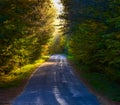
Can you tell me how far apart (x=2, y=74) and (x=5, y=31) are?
11.1 m

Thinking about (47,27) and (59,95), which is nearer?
(59,95)

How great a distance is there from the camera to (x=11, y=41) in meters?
28.8

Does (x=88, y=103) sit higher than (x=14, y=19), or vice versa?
(x=14, y=19)

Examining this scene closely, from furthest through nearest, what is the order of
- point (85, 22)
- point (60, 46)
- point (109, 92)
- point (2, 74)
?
point (60, 46) → point (2, 74) → point (85, 22) → point (109, 92)

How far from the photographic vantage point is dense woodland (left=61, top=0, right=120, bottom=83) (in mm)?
22469

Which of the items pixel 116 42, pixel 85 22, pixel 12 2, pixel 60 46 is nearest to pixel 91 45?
pixel 85 22

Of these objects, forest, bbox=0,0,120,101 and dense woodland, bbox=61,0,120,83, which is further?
forest, bbox=0,0,120,101

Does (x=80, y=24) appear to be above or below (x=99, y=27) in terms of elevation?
above

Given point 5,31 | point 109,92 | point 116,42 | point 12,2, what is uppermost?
point 12,2

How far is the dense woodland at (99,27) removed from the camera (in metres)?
22.5

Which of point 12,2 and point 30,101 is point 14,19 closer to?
point 12,2

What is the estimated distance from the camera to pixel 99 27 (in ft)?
92.4

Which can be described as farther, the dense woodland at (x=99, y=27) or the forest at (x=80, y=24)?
the forest at (x=80, y=24)

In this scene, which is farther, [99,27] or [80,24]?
[80,24]
